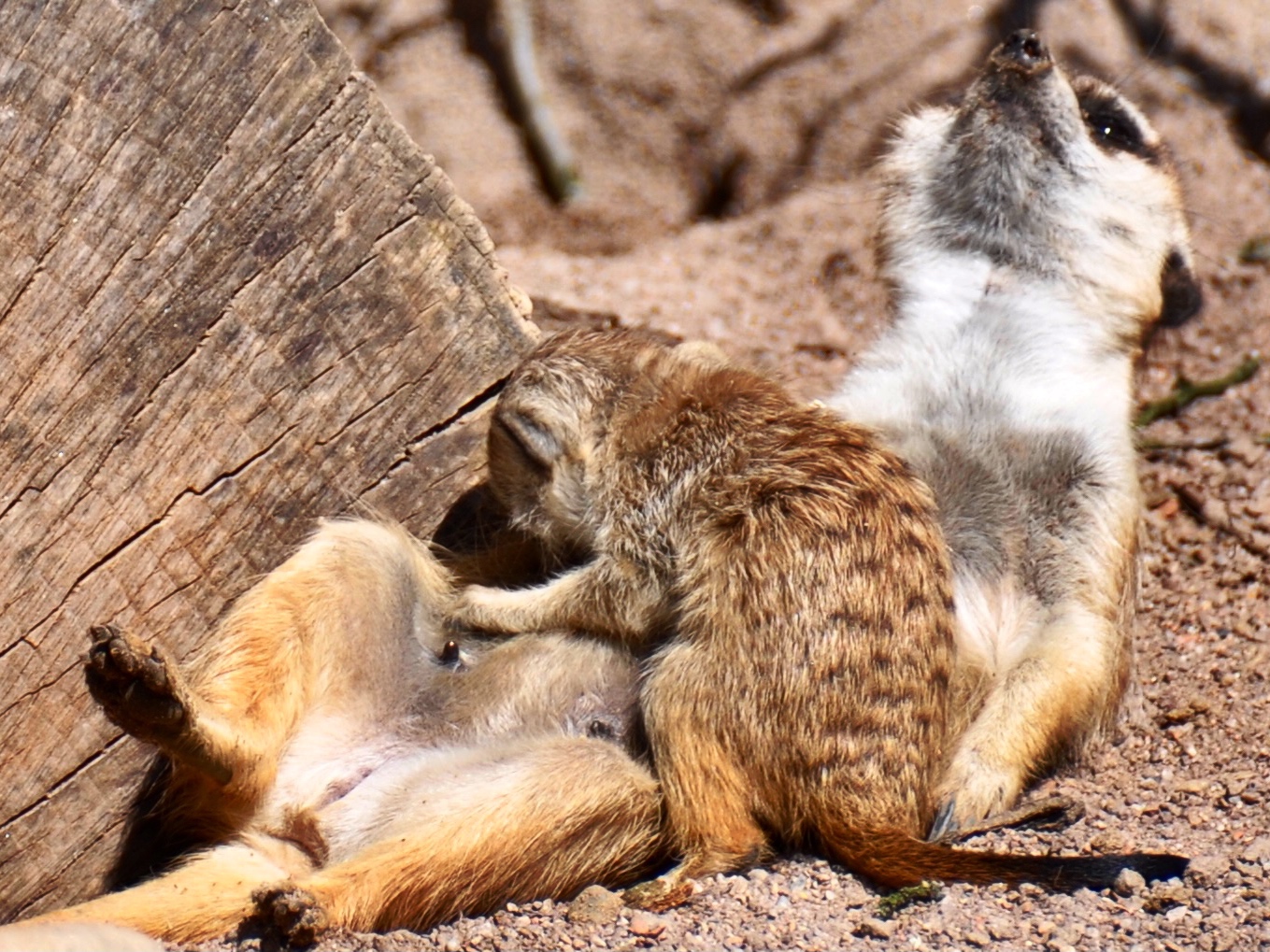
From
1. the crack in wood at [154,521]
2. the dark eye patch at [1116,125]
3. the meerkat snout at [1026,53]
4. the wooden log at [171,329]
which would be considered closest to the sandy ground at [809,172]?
the dark eye patch at [1116,125]

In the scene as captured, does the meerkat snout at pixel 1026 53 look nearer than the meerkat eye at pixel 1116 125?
Yes

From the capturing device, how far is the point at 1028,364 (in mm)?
3670

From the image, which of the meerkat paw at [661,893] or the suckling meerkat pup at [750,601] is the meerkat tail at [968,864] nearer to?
the suckling meerkat pup at [750,601]

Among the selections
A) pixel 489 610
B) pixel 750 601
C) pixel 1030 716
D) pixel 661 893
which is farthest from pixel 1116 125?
pixel 661 893

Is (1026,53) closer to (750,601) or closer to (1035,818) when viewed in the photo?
(750,601)

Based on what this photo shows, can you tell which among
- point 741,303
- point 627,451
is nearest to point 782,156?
A: point 741,303

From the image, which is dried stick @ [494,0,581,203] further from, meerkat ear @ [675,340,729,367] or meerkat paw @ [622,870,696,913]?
meerkat paw @ [622,870,696,913]

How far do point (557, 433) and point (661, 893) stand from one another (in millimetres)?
1004

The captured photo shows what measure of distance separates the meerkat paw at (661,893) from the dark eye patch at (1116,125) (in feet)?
8.87

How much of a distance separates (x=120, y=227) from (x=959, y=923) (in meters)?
1.87

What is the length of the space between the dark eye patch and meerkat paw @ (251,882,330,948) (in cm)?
314

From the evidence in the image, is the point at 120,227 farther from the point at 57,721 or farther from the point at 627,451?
the point at 627,451

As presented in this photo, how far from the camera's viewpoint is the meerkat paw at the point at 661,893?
232 cm

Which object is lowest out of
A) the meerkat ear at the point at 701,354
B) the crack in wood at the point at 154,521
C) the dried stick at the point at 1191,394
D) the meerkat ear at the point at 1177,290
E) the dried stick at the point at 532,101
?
the dried stick at the point at 1191,394
